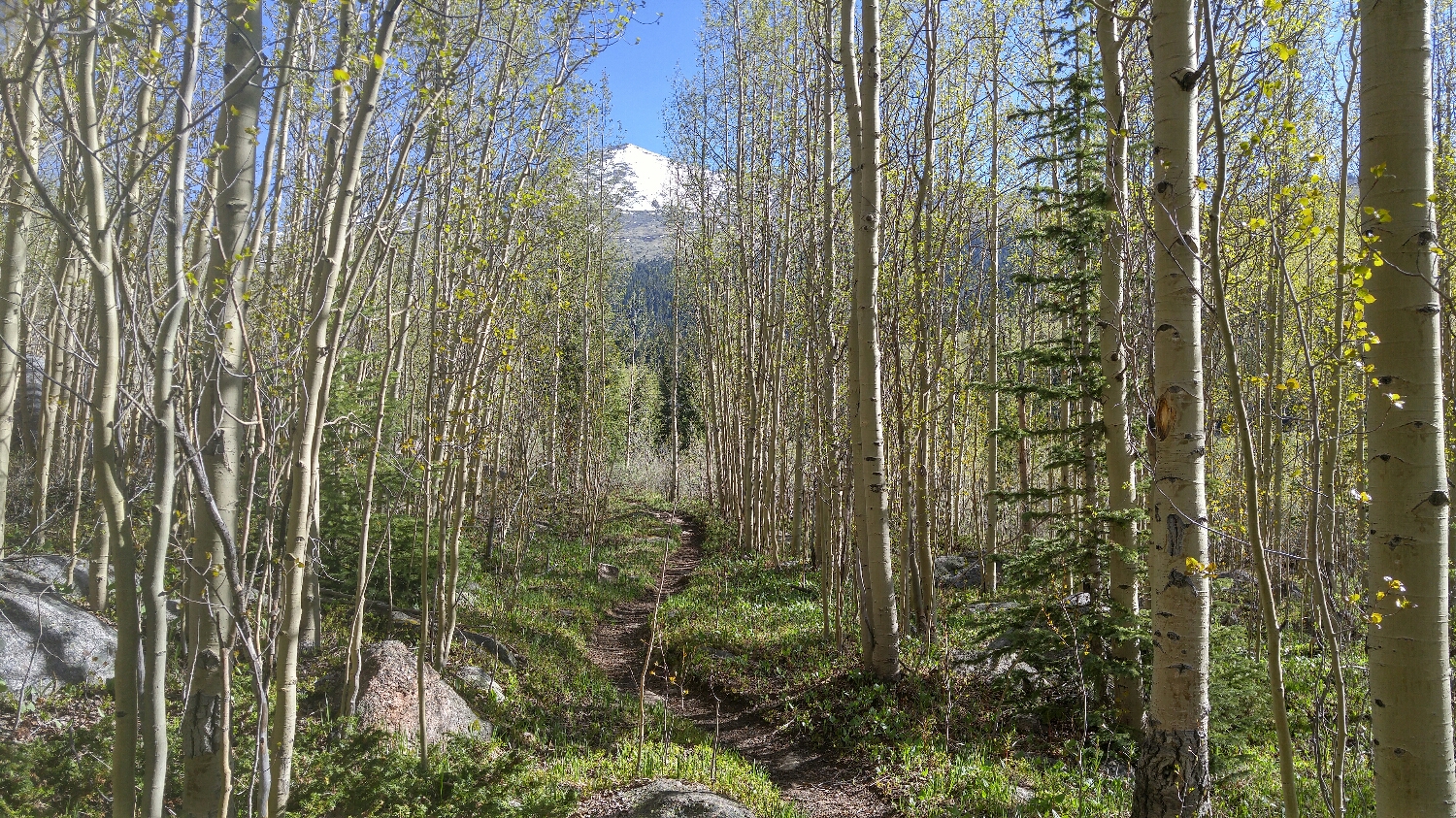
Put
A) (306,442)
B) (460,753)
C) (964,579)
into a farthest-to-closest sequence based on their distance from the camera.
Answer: (964,579) < (460,753) < (306,442)

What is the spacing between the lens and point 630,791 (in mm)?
4758

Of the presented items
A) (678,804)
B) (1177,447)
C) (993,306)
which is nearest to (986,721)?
(678,804)

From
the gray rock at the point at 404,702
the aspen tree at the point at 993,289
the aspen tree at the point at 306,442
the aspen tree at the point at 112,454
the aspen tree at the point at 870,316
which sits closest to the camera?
the aspen tree at the point at 112,454

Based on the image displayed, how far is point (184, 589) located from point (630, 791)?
9.32 feet

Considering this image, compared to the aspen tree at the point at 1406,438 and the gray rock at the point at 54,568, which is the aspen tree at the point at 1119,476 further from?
the gray rock at the point at 54,568

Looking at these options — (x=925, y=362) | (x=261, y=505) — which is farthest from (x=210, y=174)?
(x=925, y=362)

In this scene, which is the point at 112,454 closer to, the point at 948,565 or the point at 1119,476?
the point at 1119,476

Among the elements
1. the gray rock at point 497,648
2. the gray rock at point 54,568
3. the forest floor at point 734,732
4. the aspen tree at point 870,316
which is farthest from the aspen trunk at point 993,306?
the gray rock at point 54,568

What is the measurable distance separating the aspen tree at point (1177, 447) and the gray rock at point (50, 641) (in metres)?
7.59

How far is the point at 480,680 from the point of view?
283 inches

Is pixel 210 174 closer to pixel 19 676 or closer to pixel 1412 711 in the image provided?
pixel 19 676

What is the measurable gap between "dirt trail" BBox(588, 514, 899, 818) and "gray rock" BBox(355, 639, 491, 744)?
207cm

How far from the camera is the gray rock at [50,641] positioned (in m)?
5.74

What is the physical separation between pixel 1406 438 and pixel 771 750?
539 cm
